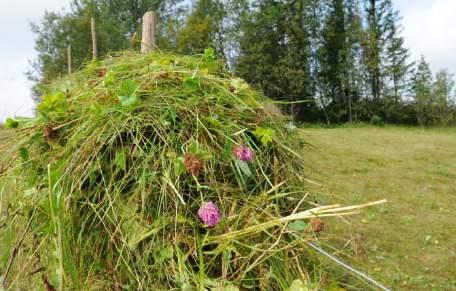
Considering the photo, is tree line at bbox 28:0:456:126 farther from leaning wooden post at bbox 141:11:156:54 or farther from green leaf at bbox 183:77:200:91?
green leaf at bbox 183:77:200:91

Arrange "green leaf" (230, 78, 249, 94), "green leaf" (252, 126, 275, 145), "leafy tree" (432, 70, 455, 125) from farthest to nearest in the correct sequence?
"leafy tree" (432, 70, 455, 125) → "green leaf" (230, 78, 249, 94) → "green leaf" (252, 126, 275, 145)

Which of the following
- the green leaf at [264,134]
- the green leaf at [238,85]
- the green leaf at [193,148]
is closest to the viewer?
the green leaf at [193,148]

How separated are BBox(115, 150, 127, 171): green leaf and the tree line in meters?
16.6

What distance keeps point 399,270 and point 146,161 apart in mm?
2830

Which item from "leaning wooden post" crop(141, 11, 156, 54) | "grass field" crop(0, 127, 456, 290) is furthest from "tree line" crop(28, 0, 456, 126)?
"leaning wooden post" crop(141, 11, 156, 54)

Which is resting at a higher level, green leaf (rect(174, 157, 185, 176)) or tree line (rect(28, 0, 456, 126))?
tree line (rect(28, 0, 456, 126))

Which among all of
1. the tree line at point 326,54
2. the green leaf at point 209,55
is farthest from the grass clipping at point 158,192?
the tree line at point 326,54

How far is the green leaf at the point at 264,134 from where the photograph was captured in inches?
47.3

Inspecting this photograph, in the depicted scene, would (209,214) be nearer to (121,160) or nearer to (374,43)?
(121,160)

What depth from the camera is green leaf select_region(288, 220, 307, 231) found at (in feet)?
3.37

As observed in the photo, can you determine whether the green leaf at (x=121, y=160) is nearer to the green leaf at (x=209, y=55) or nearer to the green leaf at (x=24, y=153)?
the green leaf at (x=24, y=153)

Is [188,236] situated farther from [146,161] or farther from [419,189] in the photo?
[419,189]

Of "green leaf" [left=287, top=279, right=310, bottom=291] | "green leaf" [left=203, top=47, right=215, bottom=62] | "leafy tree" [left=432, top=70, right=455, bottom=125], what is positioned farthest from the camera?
"leafy tree" [left=432, top=70, right=455, bottom=125]

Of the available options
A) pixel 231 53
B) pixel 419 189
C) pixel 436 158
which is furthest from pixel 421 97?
pixel 419 189
